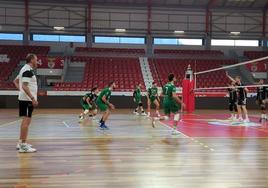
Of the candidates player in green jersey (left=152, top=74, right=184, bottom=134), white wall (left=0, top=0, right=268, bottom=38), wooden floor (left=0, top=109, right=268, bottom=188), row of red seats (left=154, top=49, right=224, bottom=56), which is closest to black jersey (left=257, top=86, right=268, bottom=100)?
player in green jersey (left=152, top=74, right=184, bottom=134)

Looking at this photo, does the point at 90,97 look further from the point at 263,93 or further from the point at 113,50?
the point at 113,50

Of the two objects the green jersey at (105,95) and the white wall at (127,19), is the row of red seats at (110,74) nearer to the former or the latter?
the white wall at (127,19)

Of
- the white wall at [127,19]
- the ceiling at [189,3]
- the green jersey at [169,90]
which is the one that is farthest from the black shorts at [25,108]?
the ceiling at [189,3]

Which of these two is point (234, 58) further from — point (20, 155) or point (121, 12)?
point (20, 155)

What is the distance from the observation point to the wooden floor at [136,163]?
477 cm

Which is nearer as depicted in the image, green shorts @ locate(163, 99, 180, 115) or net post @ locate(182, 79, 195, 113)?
green shorts @ locate(163, 99, 180, 115)

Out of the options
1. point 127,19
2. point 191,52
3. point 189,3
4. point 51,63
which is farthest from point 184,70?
point 51,63

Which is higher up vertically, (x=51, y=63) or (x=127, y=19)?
(x=127, y=19)

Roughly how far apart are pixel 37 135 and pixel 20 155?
3182 millimetres

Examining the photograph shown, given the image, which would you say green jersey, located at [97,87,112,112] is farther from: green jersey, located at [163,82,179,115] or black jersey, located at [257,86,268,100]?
black jersey, located at [257,86,268,100]

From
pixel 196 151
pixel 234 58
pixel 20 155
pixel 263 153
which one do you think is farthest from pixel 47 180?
pixel 234 58

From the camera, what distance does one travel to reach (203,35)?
32.3m

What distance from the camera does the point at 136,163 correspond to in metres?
5.96

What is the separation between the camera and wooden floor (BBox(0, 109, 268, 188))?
15.6ft
